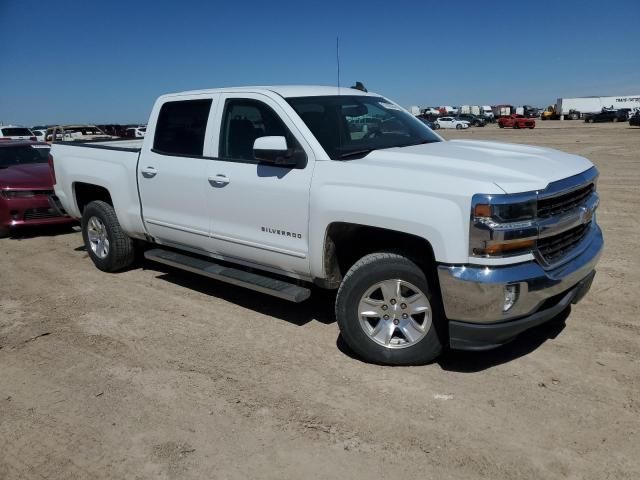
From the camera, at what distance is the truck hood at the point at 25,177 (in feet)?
28.0

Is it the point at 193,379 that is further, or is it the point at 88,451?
the point at 193,379

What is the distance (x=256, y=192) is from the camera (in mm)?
4363

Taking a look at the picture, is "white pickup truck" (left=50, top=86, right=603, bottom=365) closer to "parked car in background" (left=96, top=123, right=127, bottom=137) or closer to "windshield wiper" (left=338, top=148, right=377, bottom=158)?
"windshield wiper" (left=338, top=148, right=377, bottom=158)

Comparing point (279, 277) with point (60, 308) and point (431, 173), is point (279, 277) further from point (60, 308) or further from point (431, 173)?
point (60, 308)

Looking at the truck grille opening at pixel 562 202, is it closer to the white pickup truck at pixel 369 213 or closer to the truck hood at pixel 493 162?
the white pickup truck at pixel 369 213

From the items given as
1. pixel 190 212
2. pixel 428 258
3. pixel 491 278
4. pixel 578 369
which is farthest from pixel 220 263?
pixel 578 369

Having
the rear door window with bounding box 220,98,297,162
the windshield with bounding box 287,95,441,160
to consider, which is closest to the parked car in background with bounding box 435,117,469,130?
the windshield with bounding box 287,95,441,160

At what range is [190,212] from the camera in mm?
5020

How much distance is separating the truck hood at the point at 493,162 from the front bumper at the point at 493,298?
52 centimetres

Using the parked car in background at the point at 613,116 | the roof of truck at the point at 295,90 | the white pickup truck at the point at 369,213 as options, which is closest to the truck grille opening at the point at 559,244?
the white pickup truck at the point at 369,213

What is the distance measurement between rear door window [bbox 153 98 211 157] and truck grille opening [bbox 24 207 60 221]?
4.23m

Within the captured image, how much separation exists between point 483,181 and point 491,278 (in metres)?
0.59

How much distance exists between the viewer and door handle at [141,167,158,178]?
532 cm

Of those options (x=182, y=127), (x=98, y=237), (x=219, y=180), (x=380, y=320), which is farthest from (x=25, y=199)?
(x=380, y=320)
